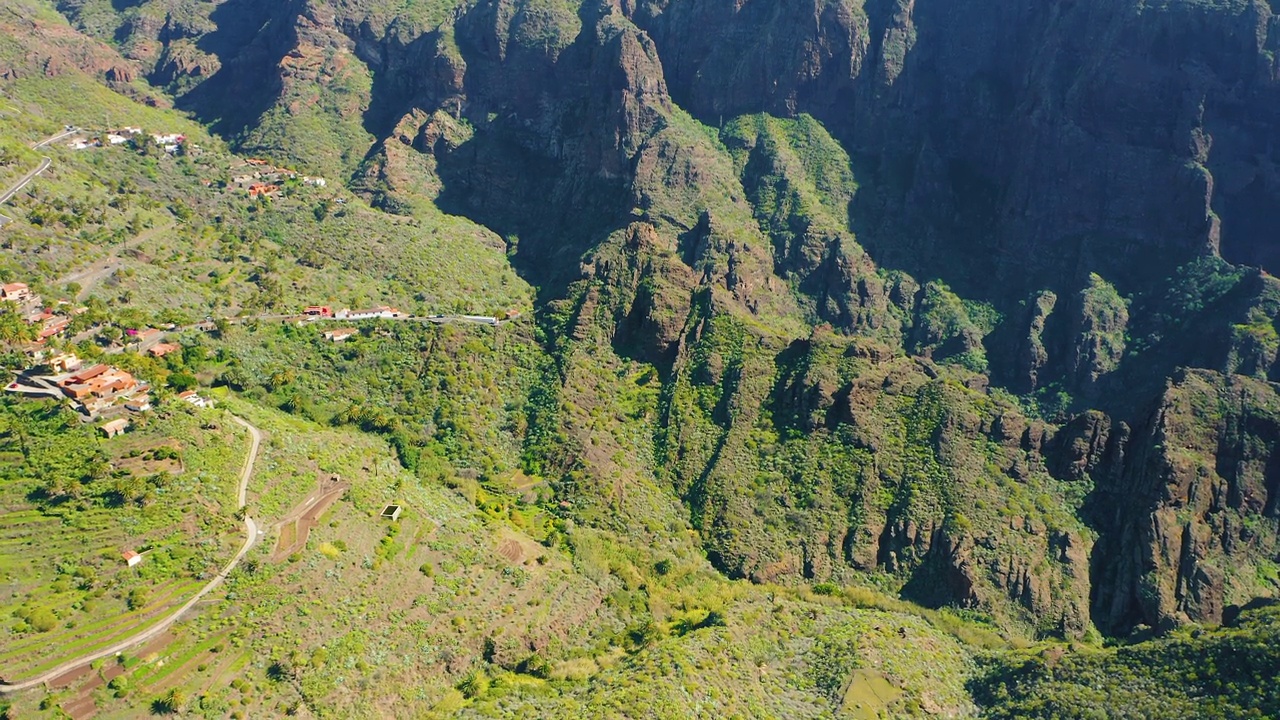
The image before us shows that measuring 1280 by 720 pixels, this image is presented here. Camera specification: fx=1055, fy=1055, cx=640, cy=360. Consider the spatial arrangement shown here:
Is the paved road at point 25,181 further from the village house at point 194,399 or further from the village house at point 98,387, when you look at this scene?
the village house at point 194,399

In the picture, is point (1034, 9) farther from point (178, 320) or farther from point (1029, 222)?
point (178, 320)

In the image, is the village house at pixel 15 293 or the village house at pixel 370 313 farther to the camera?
the village house at pixel 370 313

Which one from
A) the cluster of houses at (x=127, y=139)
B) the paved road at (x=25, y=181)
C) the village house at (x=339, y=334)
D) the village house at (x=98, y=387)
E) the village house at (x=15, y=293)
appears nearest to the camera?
the village house at (x=98, y=387)

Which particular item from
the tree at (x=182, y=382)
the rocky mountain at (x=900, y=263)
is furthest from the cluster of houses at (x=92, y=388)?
the rocky mountain at (x=900, y=263)

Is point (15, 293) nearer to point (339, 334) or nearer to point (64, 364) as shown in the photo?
point (64, 364)

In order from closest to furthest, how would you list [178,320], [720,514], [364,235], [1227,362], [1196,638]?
[1196,638], [720,514], [178,320], [1227,362], [364,235]

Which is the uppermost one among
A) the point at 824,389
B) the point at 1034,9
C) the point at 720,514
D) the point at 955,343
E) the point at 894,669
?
the point at 1034,9

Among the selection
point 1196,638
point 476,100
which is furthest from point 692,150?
point 1196,638
